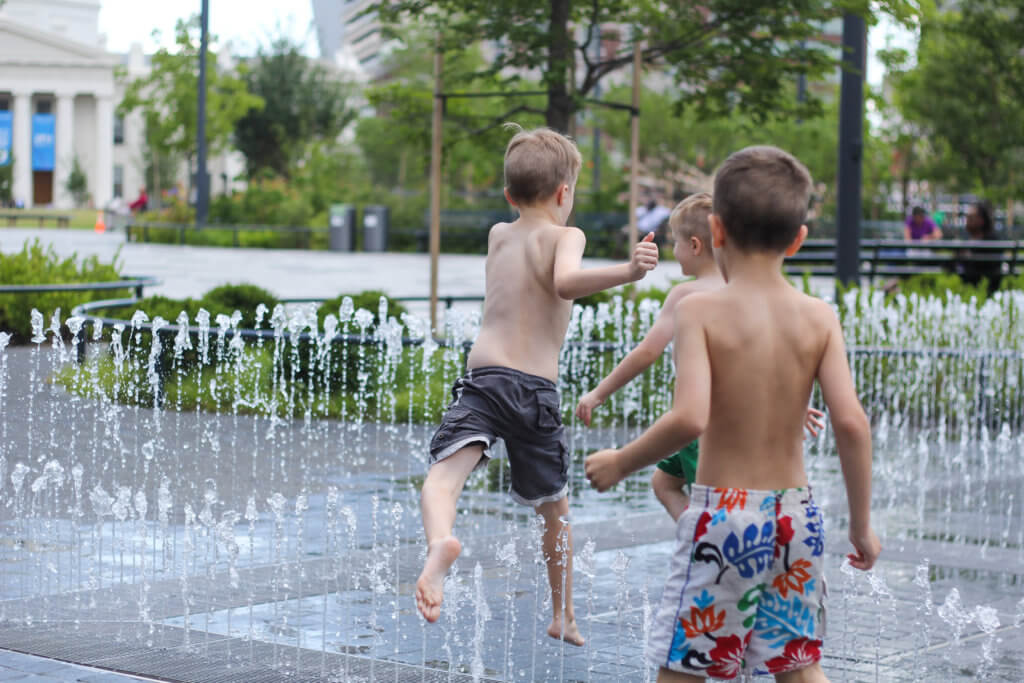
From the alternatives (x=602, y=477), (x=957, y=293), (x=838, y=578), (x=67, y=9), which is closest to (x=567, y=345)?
(x=838, y=578)

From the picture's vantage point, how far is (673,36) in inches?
510

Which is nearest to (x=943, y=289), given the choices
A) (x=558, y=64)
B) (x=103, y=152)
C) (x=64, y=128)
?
(x=558, y=64)

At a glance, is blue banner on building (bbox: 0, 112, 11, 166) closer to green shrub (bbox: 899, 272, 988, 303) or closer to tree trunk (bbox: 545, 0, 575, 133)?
tree trunk (bbox: 545, 0, 575, 133)

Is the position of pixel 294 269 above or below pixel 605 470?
above

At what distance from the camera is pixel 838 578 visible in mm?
6047

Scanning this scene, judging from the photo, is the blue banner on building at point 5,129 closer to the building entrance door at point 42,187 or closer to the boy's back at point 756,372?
the building entrance door at point 42,187

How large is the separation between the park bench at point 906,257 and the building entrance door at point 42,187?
8937 cm

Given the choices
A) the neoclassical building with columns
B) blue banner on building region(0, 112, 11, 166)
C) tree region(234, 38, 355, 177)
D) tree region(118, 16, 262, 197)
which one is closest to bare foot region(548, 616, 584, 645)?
tree region(118, 16, 262, 197)

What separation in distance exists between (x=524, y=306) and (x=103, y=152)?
102m

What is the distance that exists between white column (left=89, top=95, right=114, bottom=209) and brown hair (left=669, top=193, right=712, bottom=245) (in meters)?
101

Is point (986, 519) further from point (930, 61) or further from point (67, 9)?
point (67, 9)

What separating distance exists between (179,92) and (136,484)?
41840 millimetres

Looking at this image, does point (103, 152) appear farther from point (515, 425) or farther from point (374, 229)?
point (515, 425)

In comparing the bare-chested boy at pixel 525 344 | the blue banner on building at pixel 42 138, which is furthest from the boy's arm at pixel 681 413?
the blue banner on building at pixel 42 138
